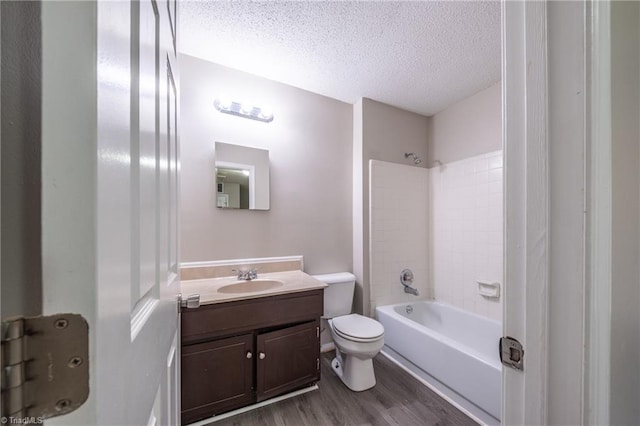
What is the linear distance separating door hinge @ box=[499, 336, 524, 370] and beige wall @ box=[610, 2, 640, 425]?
0.41ft

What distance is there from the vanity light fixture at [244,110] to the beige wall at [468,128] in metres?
1.77

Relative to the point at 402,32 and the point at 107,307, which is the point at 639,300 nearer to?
the point at 107,307

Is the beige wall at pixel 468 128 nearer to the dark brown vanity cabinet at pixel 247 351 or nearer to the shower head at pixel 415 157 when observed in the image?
the shower head at pixel 415 157

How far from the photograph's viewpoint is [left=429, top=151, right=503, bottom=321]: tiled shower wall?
2.09 meters

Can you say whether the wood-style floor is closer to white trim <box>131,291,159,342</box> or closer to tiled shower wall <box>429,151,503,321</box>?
tiled shower wall <box>429,151,503,321</box>

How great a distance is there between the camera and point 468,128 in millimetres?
2328

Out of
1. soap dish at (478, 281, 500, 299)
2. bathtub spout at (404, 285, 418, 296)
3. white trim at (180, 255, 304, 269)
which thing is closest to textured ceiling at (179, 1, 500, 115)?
white trim at (180, 255, 304, 269)

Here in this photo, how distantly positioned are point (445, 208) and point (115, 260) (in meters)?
2.71

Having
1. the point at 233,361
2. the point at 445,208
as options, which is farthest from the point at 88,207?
the point at 445,208

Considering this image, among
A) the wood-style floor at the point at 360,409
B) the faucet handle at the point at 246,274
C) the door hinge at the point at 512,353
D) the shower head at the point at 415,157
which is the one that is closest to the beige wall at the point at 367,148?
the shower head at the point at 415,157

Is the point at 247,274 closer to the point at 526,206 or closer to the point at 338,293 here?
the point at 338,293

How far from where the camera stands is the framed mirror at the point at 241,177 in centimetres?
188

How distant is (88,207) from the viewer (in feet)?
0.82

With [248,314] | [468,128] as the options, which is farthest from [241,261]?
[468,128]
